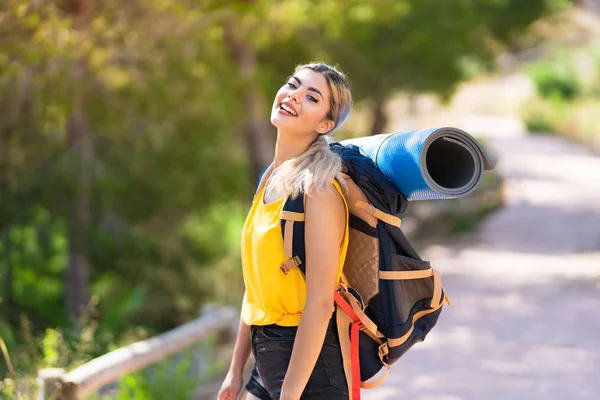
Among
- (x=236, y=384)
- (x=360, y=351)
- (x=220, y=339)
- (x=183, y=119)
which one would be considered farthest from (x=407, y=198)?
(x=183, y=119)

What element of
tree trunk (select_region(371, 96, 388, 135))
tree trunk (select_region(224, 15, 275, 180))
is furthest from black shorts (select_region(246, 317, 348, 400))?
tree trunk (select_region(371, 96, 388, 135))

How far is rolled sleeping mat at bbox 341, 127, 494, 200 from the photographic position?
8.07 ft

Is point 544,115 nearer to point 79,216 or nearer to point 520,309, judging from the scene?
point 520,309

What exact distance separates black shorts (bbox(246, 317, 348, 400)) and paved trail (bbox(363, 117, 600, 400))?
402 centimetres

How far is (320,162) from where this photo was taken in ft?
8.27

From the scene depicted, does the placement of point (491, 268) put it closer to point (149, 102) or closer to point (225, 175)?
point (225, 175)

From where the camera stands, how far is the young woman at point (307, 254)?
2453mm

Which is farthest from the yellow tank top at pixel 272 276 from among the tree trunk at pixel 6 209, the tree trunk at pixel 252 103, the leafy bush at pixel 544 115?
the leafy bush at pixel 544 115

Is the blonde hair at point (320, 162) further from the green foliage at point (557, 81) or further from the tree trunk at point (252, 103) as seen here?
the green foliage at point (557, 81)

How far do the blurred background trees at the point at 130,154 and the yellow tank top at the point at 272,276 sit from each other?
16.6ft

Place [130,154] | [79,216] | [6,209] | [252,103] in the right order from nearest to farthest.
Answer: [6,209] → [79,216] → [130,154] → [252,103]

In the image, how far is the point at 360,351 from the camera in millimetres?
2650

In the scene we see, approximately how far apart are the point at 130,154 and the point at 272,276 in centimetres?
871

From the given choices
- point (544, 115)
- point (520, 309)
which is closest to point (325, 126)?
point (520, 309)
